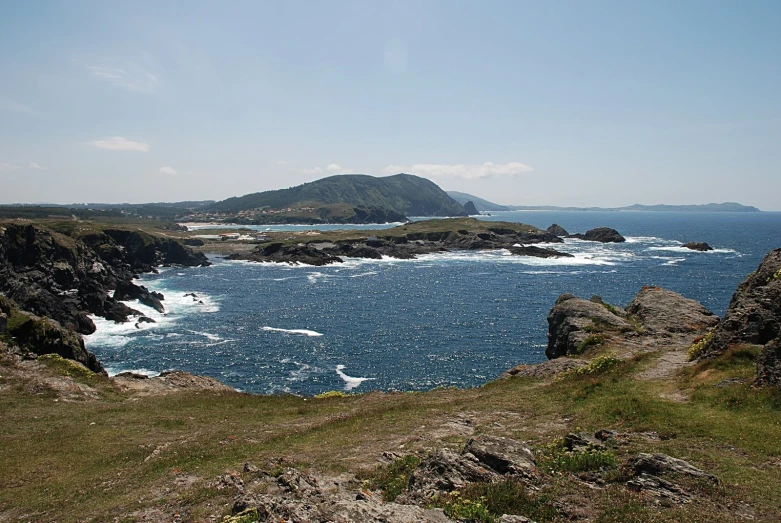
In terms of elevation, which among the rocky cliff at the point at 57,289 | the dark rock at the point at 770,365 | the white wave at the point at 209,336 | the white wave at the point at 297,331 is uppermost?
the dark rock at the point at 770,365

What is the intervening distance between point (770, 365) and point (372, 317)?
207ft

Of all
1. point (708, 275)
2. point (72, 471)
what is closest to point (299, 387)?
point (72, 471)

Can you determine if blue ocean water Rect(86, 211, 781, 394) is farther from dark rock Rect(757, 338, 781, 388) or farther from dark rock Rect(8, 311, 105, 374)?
dark rock Rect(757, 338, 781, 388)

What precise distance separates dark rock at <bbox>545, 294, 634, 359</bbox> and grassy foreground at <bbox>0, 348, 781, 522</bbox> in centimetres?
860

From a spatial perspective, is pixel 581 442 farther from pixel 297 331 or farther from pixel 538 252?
pixel 538 252

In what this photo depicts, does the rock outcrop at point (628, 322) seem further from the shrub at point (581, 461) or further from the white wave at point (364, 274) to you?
the white wave at point (364, 274)

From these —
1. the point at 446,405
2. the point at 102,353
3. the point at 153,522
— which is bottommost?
the point at 102,353

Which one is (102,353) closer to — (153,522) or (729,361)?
(153,522)

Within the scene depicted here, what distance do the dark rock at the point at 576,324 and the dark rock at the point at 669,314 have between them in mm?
2142

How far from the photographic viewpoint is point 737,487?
1284 centimetres

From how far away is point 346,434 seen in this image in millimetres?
23094

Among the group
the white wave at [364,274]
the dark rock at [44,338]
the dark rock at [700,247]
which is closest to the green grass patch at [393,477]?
the dark rock at [44,338]

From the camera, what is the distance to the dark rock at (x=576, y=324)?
Answer: 3916 cm

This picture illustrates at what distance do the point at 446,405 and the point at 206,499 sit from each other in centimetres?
1620
